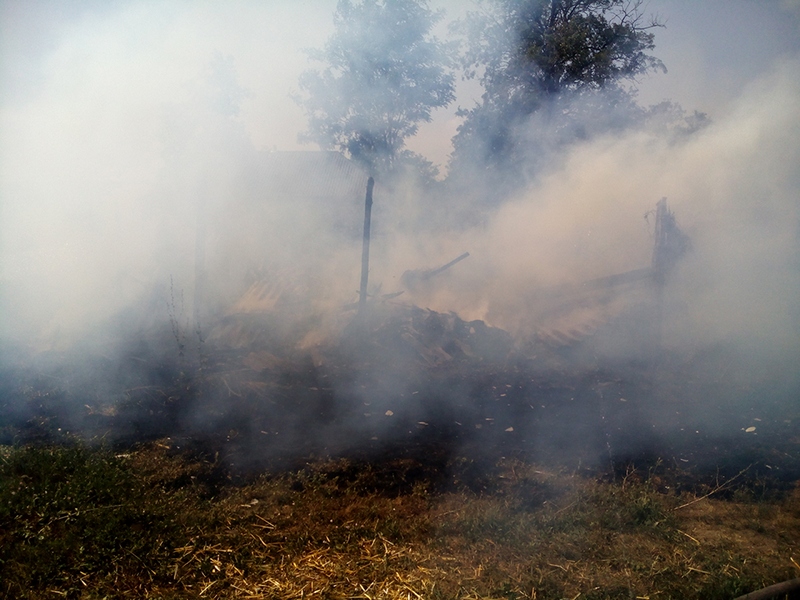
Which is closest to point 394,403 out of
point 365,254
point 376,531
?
point 376,531

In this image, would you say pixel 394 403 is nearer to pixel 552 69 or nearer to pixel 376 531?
pixel 376 531

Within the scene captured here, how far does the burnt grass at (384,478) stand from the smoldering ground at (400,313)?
Result: 6cm

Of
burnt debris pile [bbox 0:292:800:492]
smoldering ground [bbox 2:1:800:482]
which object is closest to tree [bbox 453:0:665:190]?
smoldering ground [bbox 2:1:800:482]

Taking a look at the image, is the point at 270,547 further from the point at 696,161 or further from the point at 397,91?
the point at 696,161

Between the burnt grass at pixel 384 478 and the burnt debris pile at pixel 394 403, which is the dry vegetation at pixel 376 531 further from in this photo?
the burnt debris pile at pixel 394 403

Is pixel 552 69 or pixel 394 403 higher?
pixel 552 69

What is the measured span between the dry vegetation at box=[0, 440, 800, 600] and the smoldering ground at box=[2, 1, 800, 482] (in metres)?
0.54

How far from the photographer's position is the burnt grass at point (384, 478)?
3.10 metres

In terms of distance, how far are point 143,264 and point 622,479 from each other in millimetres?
9121

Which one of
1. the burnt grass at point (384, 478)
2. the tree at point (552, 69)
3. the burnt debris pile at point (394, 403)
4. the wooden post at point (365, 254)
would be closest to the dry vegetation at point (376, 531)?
the burnt grass at point (384, 478)

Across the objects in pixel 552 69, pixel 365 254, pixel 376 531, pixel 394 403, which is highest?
pixel 552 69

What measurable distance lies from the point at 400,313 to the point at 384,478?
A: 4718 mm

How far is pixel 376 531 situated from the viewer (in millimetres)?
3496

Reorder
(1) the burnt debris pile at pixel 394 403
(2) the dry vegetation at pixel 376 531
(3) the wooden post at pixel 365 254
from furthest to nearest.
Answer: (3) the wooden post at pixel 365 254 → (1) the burnt debris pile at pixel 394 403 → (2) the dry vegetation at pixel 376 531
